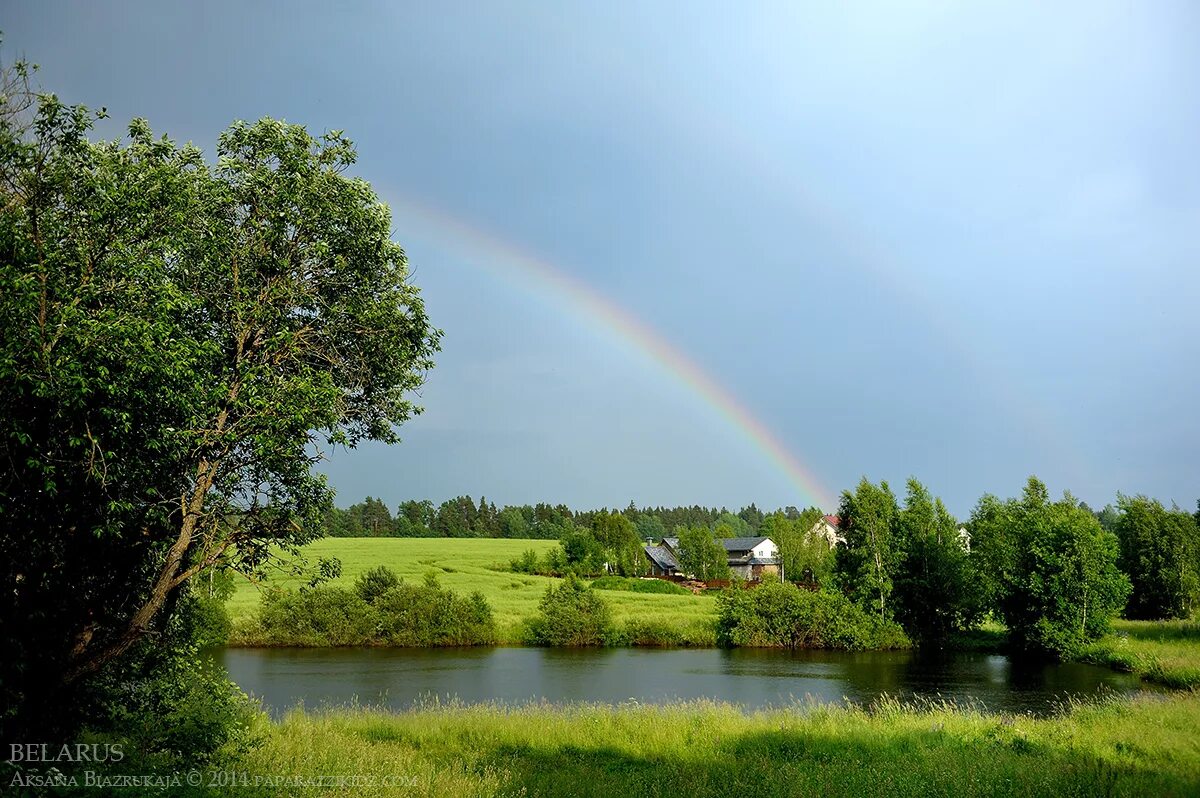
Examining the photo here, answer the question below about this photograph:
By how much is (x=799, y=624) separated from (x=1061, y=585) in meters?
16.9

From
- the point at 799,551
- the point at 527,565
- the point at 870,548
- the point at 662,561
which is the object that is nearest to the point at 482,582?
the point at 527,565

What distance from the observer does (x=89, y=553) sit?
32.8ft

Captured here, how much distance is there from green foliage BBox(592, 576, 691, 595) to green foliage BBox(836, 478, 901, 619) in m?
23.7

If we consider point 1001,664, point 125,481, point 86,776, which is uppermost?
point 125,481

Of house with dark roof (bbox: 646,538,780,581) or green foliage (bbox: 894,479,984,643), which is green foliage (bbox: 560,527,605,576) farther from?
green foliage (bbox: 894,479,984,643)

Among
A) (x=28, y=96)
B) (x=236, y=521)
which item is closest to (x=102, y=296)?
(x=28, y=96)

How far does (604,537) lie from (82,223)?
3689 inches

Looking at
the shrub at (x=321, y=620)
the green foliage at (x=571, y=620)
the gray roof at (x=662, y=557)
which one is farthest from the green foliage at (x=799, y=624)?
the gray roof at (x=662, y=557)

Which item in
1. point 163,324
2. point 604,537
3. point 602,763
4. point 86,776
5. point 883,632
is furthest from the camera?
point 604,537

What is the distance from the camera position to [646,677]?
40781 mm

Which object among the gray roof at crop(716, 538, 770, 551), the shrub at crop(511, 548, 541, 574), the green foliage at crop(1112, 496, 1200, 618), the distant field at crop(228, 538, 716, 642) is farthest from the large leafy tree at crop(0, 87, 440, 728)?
the gray roof at crop(716, 538, 770, 551)

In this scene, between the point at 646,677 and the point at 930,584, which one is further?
the point at 930,584

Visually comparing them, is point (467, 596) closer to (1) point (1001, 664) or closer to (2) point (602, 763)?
(1) point (1001, 664)

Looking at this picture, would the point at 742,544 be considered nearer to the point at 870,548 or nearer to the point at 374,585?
the point at 870,548
